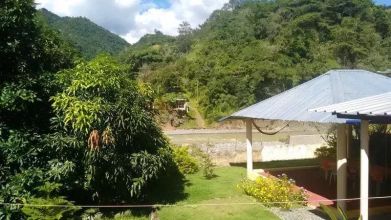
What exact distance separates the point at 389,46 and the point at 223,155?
40898 millimetres

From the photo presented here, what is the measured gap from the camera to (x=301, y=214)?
34.4ft

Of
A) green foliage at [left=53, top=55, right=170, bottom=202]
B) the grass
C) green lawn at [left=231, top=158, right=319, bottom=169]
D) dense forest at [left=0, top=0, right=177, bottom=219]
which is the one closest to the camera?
dense forest at [left=0, top=0, right=177, bottom=219]

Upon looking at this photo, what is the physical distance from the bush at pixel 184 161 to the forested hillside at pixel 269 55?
1947 cm

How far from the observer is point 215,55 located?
46625 mm

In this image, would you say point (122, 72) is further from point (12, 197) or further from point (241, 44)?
point (241, 44)

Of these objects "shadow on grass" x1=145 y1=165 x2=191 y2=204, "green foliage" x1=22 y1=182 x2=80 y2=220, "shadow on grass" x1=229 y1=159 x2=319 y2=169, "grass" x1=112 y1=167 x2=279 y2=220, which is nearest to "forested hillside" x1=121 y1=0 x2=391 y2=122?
"shadow on grass" x1=229 y1=159 x2=319 y2=169

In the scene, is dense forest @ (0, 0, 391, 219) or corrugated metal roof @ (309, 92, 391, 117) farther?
dense forest @ (0, 0, 391, 219)

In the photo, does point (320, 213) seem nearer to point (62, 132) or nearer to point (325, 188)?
point (325, 188)

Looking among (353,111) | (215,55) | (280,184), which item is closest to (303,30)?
(215,55)

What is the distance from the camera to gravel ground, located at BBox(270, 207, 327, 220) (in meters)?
10.2

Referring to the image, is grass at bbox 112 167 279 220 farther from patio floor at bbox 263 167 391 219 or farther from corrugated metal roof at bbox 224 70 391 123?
corrugated metal roof at bbox 224 70 391 123

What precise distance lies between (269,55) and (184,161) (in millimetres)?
29725

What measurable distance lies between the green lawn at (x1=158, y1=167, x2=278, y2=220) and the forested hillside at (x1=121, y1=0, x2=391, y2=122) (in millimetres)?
21439

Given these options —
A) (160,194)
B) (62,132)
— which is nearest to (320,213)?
(160,194)
